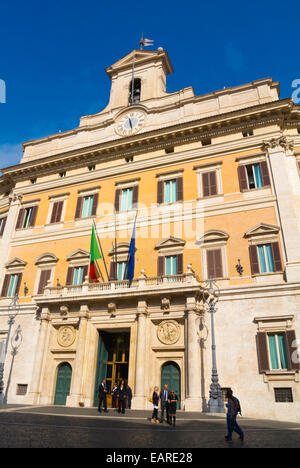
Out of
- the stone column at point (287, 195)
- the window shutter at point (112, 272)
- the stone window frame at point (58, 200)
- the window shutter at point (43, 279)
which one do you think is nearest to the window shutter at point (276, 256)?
the stone column at point (287, 195)

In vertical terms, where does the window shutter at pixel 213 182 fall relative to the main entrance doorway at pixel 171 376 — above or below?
above

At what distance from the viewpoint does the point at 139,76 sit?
29.8m

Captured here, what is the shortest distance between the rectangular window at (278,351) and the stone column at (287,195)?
9.43 ft

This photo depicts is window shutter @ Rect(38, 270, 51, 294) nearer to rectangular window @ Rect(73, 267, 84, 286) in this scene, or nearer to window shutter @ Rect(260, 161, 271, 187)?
rectangular window @ Rect(73, 267, 84, 286)

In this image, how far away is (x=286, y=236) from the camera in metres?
18.5

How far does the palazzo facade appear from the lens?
17.0 metres

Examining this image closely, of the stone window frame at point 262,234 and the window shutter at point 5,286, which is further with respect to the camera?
the window shutter at point 5,286

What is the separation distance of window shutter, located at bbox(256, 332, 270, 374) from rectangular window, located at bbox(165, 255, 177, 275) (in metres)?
5.81

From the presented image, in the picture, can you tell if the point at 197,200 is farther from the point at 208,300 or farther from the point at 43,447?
the point at 43,447

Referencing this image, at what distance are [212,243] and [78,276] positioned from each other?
885 centimetres

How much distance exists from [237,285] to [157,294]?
14.0 feet

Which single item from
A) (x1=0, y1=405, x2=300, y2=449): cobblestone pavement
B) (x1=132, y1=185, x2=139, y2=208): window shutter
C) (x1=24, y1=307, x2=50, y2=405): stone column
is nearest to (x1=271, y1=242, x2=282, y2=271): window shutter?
(x1=0, y1=405, x2=300, y2=449): cobblestone pavement

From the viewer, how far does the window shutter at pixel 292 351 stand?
15.6 metres

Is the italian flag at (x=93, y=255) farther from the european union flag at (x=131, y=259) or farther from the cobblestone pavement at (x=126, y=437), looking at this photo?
the cobblestone pavement at (x=126, y=437)
